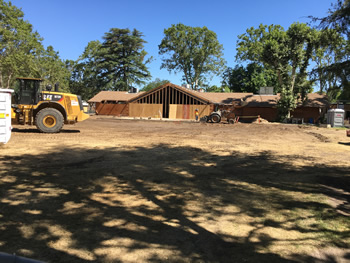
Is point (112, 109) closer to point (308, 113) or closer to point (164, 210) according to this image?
point (308, 113)

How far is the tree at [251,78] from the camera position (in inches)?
2062

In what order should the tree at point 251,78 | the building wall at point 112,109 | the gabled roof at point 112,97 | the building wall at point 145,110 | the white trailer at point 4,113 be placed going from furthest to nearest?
the tree at point 251,78 → the gabled roof at point 112,97 → the building wall at point 112,109 → the building wall at point 145,110 → the white trailer at point 4,113

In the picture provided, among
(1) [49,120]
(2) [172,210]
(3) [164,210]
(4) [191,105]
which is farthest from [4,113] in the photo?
(4) [191,105]

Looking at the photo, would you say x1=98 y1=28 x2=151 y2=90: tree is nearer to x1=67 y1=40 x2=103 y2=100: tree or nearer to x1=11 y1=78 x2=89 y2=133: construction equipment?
x1=67 y1=40 x2=103 y2=100: tree

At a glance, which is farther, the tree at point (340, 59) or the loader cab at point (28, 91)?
the loader cab at point (28, 91)

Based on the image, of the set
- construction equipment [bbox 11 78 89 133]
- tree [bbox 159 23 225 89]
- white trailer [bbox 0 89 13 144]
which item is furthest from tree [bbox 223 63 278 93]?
white trailer [bbox 0 89 13 144]

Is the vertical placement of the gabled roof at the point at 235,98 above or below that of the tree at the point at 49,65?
below

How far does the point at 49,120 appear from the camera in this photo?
1496cm

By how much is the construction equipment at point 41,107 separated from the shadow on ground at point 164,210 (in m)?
6.75

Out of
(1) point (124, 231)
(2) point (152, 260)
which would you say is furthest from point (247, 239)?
(1) point (124, 231)

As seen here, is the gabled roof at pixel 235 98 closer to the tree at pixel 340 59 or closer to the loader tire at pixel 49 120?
the loader tire at pixel 49 120

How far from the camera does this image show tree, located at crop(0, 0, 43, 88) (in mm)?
36531

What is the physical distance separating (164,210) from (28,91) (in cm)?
1314

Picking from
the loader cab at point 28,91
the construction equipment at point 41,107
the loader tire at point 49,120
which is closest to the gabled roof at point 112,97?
the construction equipment at point 41,107
